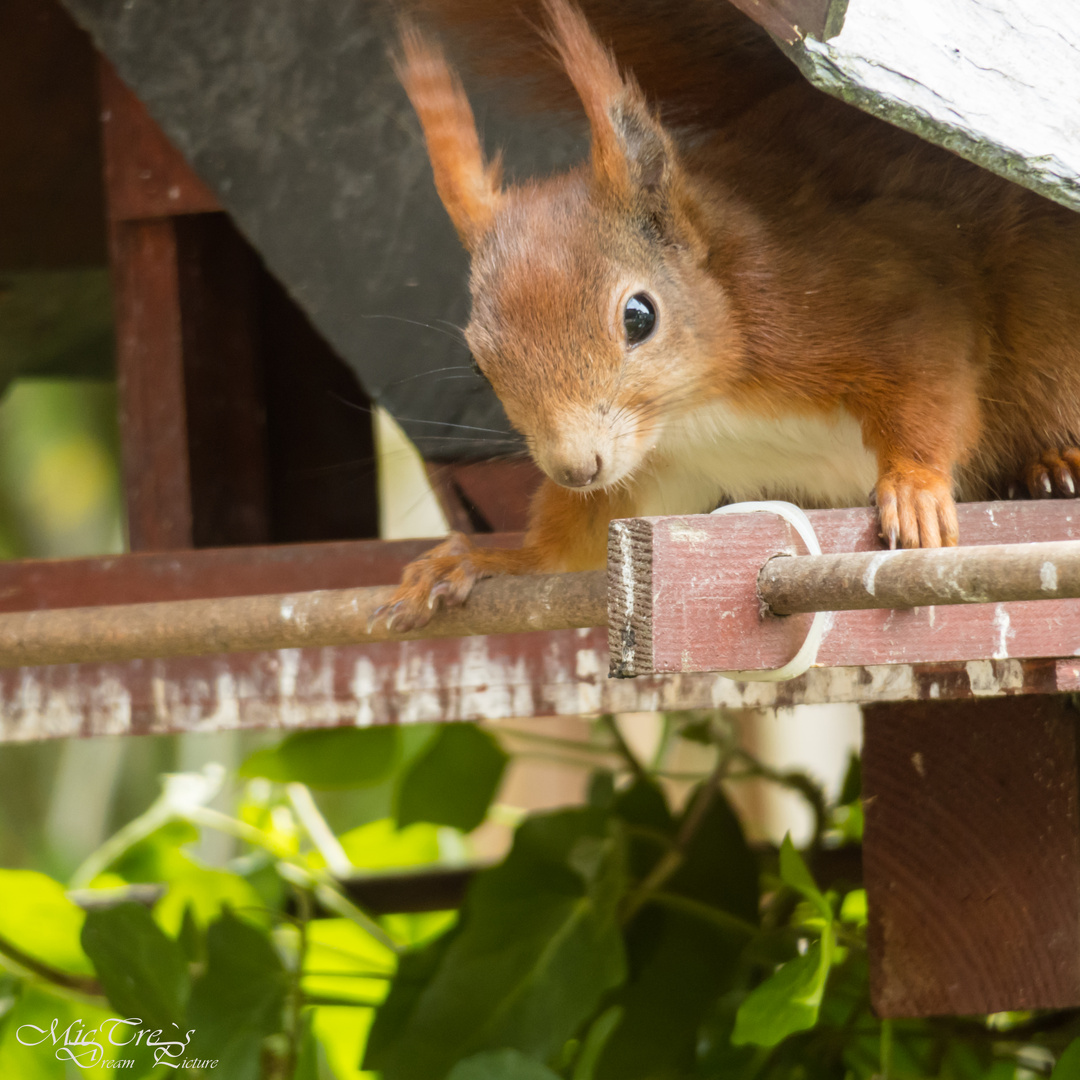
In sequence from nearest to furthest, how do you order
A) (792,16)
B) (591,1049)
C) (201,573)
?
(792,16) → (591,1049) → (201,573)

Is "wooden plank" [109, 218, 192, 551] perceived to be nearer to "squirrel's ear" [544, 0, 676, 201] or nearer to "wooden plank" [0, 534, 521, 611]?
"wooden plank" [0, 534, 521, 611]

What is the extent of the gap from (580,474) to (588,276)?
0.15 meters

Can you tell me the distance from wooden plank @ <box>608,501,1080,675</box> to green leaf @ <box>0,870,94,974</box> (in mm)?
930

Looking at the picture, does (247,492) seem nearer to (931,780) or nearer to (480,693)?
(480,693)

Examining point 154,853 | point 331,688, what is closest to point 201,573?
point 331,688

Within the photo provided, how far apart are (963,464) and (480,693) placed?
1.48 ft

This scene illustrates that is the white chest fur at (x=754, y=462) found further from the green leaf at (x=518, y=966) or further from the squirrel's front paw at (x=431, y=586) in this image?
the green leaf at (x=518, y=966)

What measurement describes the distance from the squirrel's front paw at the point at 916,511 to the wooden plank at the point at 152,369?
0.71 meters

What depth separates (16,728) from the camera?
3.77 ft

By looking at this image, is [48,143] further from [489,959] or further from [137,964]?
[489,959]

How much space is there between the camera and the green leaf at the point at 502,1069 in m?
0.97

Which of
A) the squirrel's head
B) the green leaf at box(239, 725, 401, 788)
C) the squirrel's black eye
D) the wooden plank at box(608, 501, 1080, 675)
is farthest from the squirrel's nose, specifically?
the green leaf at box(239, 725, 401, 788)

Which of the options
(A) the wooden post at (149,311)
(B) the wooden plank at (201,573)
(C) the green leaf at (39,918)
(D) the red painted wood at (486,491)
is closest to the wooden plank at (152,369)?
(A) the wooden post at (149,311)

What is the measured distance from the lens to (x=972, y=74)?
28.9 inches
